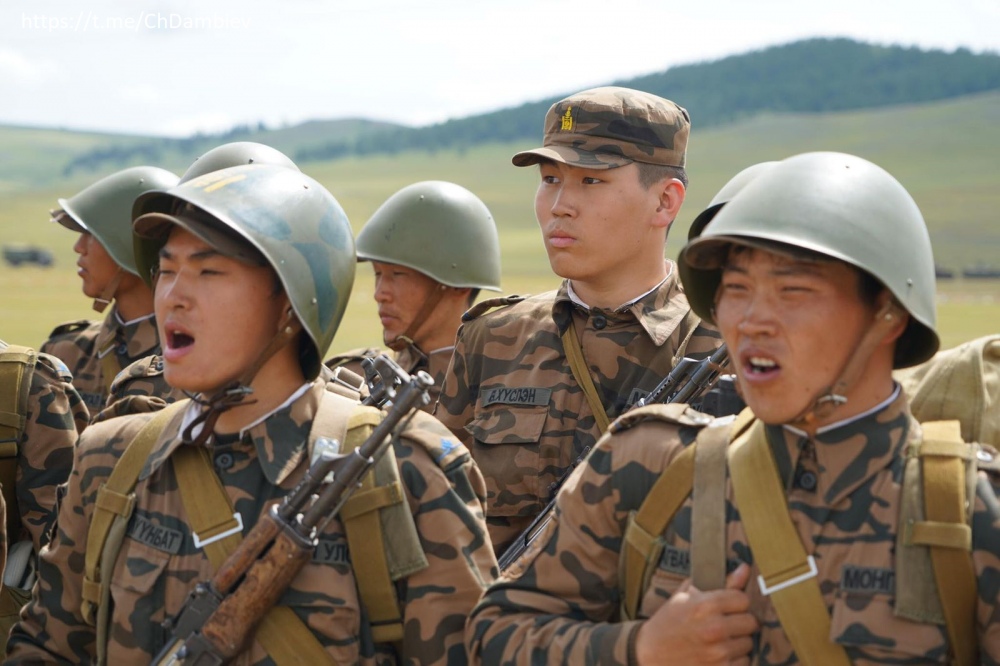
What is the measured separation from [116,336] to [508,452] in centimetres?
378

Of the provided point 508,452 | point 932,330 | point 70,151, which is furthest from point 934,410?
point 70,151

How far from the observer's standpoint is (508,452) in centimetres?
596

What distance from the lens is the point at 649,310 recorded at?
20.1 ft

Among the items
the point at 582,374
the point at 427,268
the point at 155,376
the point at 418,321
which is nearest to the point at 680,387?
the point at 582,374

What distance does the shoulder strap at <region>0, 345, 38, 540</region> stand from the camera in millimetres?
5969

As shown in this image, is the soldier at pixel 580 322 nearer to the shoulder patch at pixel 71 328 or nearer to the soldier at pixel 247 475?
the soldier at pixel 247 475

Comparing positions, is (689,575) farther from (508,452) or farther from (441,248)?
(441,248)

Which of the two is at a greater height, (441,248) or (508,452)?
(441,248)

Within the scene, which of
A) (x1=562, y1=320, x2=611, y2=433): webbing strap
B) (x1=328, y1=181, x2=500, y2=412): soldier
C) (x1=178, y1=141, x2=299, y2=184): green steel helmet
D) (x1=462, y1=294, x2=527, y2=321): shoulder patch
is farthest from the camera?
(x1=328, y1=181, x2=500, y2=412): soldier

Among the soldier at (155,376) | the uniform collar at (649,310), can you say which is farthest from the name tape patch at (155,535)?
the uniform collar at (649,310)

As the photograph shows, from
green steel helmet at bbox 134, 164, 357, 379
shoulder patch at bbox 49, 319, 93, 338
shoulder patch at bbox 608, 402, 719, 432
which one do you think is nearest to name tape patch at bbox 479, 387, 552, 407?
green steel helmet at bbox 134, 164, 357, 379

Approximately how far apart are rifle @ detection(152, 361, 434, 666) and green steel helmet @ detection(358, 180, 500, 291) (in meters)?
5.01

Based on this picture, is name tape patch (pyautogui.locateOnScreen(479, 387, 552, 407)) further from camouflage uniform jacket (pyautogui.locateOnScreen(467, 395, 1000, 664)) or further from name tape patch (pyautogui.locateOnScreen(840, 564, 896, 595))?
name tape patch (pyautogui.locateOnScreen(840, 564, 896, 595))

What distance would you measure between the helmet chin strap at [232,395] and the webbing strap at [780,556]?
146 cm
